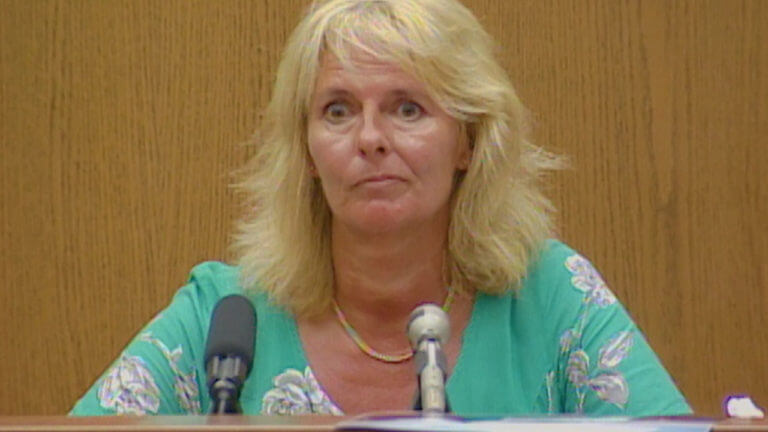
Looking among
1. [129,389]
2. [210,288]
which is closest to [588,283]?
[210,288]

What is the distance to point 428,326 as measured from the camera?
4.54 feet

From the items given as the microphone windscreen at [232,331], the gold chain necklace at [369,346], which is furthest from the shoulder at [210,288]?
the microphone windscreen at [232,331]

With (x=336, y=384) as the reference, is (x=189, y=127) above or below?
above

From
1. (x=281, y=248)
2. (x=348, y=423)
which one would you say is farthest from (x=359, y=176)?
(x=348, y=423)

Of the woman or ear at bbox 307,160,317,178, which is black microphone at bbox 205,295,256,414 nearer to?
the woman

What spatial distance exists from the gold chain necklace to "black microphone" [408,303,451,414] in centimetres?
55

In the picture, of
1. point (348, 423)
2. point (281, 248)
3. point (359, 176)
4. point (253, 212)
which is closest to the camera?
point (348, 423)

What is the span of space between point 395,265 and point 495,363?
0.20 m

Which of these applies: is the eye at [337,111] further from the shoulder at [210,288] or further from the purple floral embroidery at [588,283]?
the purple floral embroidery at [588,283]

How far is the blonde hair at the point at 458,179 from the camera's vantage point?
1.94 m

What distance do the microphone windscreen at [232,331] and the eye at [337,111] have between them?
41 centimetres

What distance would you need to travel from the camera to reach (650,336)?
2703 mm

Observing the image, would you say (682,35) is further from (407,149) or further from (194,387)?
(194,387)

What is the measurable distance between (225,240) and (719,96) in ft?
3.26
